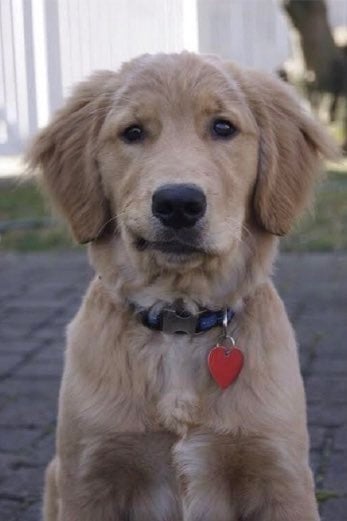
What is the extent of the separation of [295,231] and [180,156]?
205 inches

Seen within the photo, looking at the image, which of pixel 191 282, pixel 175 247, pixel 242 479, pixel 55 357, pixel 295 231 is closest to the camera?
pixel 175 247

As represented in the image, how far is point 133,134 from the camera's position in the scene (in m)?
3.09

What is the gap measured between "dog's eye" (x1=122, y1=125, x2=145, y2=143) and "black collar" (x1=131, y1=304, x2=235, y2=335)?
52 centimetres

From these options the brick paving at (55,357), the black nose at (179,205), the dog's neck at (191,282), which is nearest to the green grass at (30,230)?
the brick paving at (55,357)

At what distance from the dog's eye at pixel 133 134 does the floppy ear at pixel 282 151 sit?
36 centimetres

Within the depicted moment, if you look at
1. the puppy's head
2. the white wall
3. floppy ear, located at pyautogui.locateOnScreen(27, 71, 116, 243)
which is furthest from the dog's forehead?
the white wall

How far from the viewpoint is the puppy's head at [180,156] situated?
2873 mm

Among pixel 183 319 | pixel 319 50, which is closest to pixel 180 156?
pixel 183 319

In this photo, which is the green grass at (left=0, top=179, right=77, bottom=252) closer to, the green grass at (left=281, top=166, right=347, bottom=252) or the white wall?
the white wall

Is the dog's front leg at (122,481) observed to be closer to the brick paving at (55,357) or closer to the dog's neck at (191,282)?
the dog's neck at (191,282)

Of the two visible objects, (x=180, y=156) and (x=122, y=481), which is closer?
(x=180, y=156)

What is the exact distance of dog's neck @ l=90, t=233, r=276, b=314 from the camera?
3.19 m

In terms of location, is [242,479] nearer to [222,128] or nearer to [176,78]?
[222,128]

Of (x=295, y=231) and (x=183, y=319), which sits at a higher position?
(x=183, y=319)
